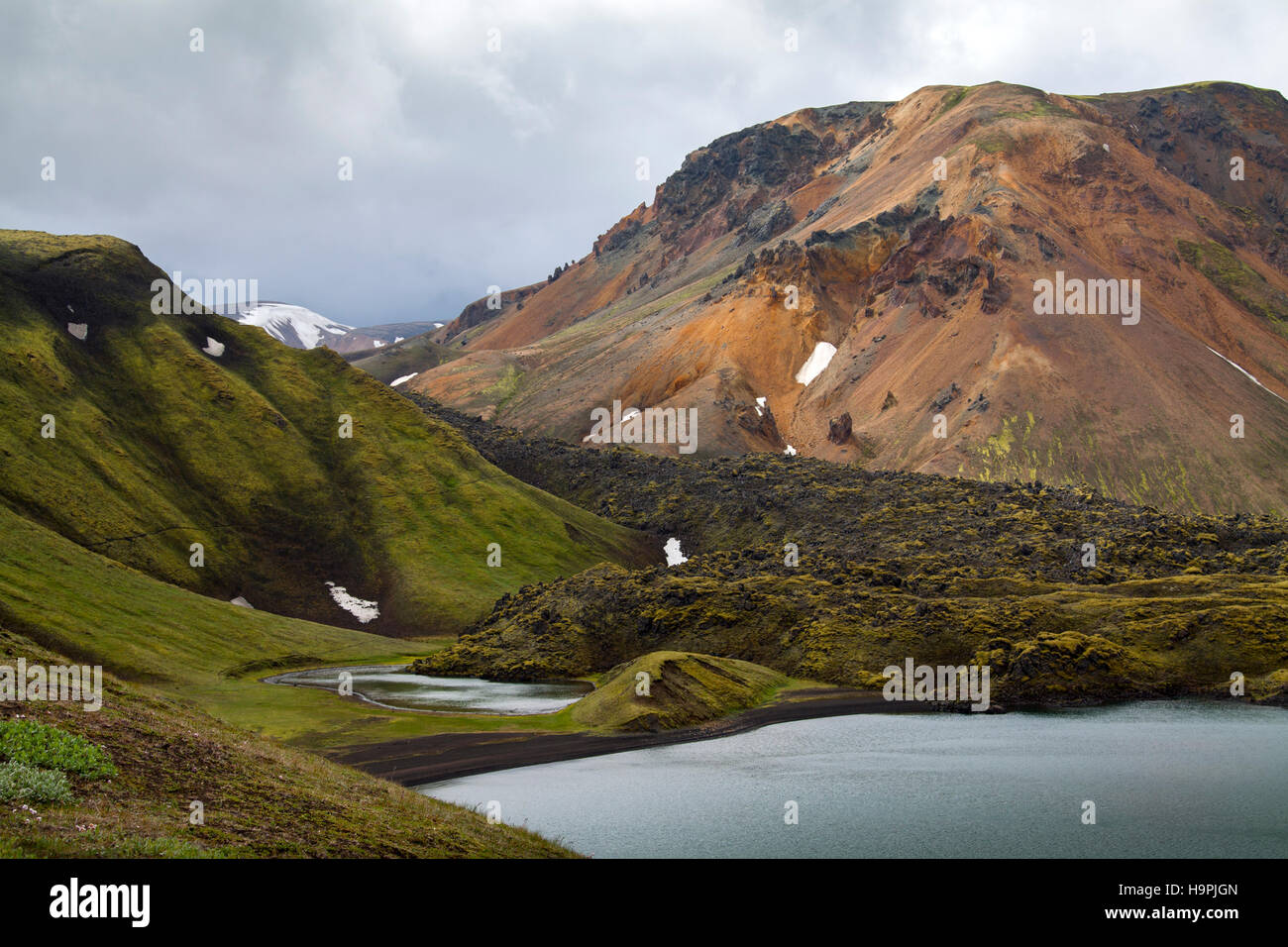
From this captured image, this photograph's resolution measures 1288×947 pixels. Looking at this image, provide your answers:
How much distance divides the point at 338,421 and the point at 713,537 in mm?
69551

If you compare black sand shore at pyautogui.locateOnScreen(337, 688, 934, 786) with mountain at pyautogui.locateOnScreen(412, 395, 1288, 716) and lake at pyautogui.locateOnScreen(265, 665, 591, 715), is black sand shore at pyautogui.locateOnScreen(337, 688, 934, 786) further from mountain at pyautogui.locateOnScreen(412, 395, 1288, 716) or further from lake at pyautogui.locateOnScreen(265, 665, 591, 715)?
lake at pyautogui.locateOnScreen(265, 665, 591, 715)

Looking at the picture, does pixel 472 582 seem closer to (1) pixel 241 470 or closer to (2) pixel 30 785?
(1) pixel 241 470

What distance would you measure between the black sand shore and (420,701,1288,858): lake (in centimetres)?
212

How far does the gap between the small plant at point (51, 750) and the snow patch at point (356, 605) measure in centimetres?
11261

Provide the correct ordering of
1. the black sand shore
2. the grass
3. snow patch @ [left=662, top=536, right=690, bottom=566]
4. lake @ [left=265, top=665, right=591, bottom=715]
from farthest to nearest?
1. snow patch @ [left=662, top=536, right=690, bottom=566]
2. lake @ [left=265, top=665, right=591, bottom=715]
3. the black sand shore
4. the grass

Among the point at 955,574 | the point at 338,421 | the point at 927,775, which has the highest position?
the point at 338,421

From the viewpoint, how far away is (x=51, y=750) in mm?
23938

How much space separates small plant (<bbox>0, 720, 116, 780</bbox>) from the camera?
2320 centimetres

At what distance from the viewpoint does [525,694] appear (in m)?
87.4

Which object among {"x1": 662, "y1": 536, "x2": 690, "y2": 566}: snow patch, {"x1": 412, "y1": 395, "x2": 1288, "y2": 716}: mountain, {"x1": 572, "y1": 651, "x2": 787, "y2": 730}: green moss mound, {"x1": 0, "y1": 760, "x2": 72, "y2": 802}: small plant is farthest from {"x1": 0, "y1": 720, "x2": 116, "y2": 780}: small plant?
{"x1": 662, "y1": 536, "x2": 690, "y2": 566}: snow patch

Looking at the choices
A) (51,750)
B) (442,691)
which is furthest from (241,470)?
(51,750)

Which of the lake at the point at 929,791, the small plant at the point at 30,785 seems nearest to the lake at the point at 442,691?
the lake at the point at 929,791
